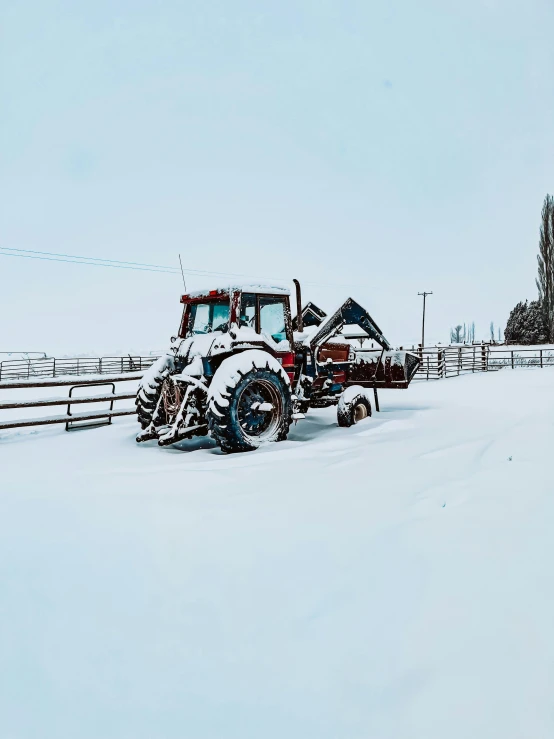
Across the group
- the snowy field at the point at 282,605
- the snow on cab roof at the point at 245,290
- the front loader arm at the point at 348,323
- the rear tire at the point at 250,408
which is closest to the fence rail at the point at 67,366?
the front loader arm at the point at 348,323

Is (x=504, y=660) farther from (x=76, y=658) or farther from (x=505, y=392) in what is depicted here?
(x=505, y=392)

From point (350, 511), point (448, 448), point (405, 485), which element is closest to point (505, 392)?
point (448, 448)

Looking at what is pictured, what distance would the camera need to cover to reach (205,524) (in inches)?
130

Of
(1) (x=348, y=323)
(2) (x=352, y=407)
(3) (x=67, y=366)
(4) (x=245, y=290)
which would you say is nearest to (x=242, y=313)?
(4) (x=245, y=290)

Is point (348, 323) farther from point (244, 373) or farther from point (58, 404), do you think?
point (58, 404)

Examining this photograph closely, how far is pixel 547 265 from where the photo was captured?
4762cm

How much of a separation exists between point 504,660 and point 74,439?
261 inches

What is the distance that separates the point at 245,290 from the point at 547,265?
49321 millimetres

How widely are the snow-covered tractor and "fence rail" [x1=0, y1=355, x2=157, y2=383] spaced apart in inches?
963

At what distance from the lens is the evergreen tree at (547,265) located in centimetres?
4731

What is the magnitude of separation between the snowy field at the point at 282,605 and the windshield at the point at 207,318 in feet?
9.74

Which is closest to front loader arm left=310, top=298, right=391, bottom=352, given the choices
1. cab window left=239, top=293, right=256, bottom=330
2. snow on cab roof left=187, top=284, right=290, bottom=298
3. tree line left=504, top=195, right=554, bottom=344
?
snow on cab roof left=187, top=284, right=290, bottom=298

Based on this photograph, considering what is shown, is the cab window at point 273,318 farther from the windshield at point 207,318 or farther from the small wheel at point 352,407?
the small wheel at point 352,407

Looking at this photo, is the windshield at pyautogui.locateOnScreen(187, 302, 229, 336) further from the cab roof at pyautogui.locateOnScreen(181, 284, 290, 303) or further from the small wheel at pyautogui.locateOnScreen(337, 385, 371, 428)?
the small wheel at pyautogui.locateOnScreen(337, 385, 371, 428)
